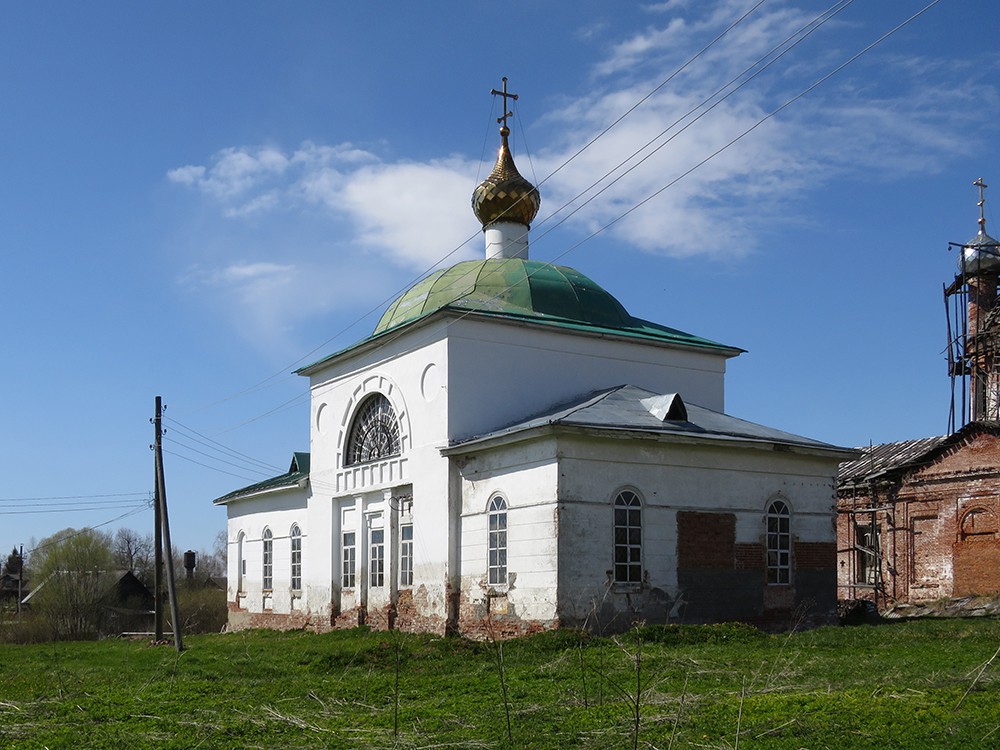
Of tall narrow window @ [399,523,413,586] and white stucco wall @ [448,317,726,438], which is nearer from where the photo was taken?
white stucco wall @ [448,317,726,438]

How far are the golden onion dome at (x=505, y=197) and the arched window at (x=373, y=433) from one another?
5.39 m

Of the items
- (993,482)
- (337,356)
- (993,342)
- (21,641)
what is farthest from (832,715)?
(21,641)

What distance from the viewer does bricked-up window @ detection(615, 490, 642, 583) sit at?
1780 cm

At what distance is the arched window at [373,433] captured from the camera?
22172 mm

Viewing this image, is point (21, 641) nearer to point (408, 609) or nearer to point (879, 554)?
point (408, 609)

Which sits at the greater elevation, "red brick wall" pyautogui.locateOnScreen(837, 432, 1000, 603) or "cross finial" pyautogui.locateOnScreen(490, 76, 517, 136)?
"cross finial" pyautogui.locateOnScreen(490, 76, 517, 136)

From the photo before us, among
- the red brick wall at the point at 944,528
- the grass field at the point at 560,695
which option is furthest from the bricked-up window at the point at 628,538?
the red brick wall at the point at 944,528

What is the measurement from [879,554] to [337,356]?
14.9m

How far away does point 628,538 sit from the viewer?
1791 cm

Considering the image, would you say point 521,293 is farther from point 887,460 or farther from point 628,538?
point 887,460

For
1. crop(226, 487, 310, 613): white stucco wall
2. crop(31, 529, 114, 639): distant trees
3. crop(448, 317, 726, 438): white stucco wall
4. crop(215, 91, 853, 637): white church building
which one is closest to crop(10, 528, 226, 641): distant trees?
crop(31, 529, 114, 639): distant trees

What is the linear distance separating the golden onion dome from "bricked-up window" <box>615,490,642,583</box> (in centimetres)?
942

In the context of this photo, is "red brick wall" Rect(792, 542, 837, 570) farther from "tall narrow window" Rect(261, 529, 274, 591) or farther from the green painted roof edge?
"tall narrow window" Rect(261, 529, 274, 591)

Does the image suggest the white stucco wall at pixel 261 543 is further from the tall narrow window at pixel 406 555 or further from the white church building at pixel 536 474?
the tall narrow window at pixel 406 555
